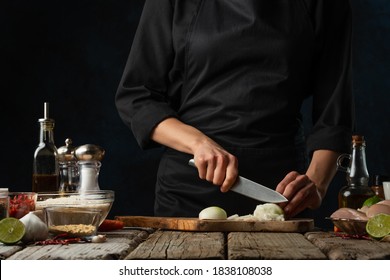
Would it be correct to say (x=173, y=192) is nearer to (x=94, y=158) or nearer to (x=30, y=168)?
(x=94, y=158)

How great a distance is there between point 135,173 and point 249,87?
2.53 metres

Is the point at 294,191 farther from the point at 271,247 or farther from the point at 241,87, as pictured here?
the point at 271,247

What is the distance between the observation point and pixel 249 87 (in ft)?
6.31

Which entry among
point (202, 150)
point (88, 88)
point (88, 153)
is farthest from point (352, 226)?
point (88, 88)

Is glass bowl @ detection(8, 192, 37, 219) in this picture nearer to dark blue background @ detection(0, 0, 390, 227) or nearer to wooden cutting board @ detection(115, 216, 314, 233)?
wooden cutting board @ detection(115, 216, 314, 233)

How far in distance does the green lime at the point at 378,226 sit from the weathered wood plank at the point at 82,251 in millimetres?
396

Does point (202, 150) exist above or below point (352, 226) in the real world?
above

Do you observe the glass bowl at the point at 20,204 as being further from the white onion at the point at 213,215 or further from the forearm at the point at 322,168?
the forearm at the point at 322,168

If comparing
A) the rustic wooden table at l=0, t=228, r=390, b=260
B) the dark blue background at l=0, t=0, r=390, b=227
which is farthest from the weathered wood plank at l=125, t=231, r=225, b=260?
the dark blue background at l=0, t=0, r=390, b=227

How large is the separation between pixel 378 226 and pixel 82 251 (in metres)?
0.51

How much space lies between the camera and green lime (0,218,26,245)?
122cm

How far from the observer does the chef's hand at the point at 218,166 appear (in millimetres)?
1572

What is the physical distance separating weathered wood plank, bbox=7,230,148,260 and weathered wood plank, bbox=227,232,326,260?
16cm

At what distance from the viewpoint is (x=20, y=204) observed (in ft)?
4.68
